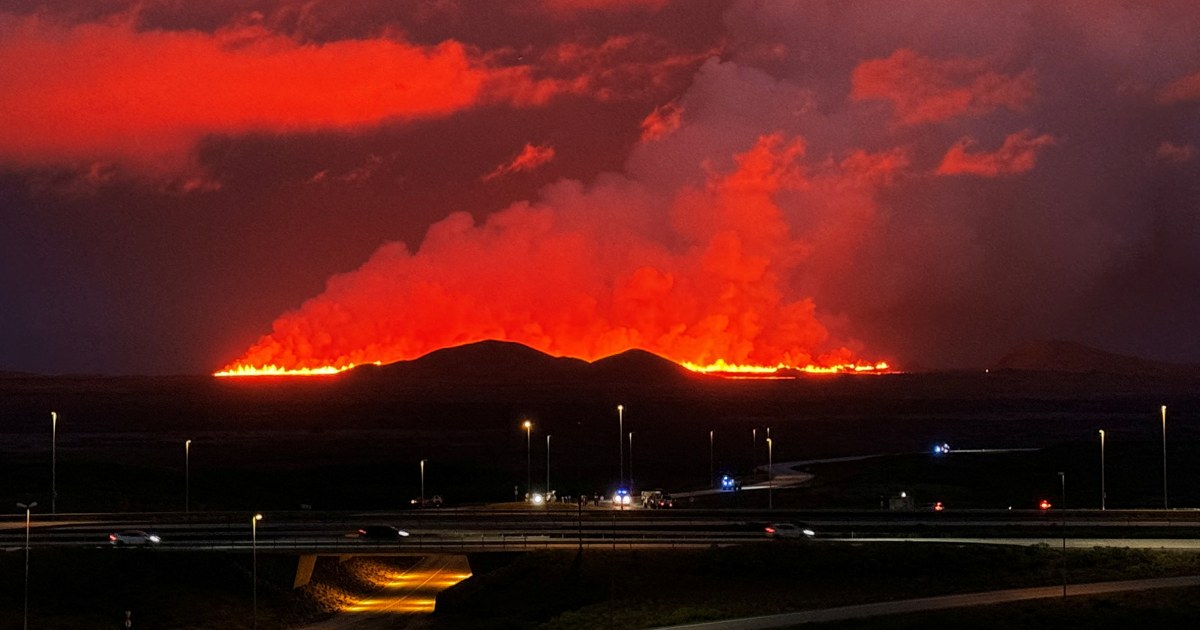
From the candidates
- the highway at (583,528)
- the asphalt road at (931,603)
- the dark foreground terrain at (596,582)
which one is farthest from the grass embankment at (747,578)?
the highway at (583,528)

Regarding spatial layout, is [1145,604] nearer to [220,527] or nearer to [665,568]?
[665,568]

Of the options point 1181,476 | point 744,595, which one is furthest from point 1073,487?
point 744,595

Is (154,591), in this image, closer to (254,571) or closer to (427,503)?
(254,571)

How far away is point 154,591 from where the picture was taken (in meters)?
84.4

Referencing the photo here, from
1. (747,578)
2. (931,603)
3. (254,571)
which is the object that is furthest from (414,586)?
(931,603)

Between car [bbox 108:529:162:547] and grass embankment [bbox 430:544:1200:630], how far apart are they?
18.4 metres

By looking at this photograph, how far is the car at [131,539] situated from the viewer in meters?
91.1

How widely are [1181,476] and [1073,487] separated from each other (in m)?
29.3

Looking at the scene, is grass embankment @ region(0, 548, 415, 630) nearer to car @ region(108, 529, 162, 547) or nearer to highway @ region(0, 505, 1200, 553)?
highway @ region(0, 505, 1200, 553)

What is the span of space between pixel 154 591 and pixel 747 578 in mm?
31065

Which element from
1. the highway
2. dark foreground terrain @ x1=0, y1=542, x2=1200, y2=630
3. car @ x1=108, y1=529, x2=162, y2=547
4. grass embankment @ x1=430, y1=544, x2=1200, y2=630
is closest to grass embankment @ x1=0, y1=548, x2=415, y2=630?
dark foreground terrain @ x1=0, y1=542, x2=1200, y2=630

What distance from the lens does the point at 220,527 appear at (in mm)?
103375

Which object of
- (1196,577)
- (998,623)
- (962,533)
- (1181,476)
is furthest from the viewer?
(1181,476)

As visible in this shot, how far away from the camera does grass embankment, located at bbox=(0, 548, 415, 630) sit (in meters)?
80.6
